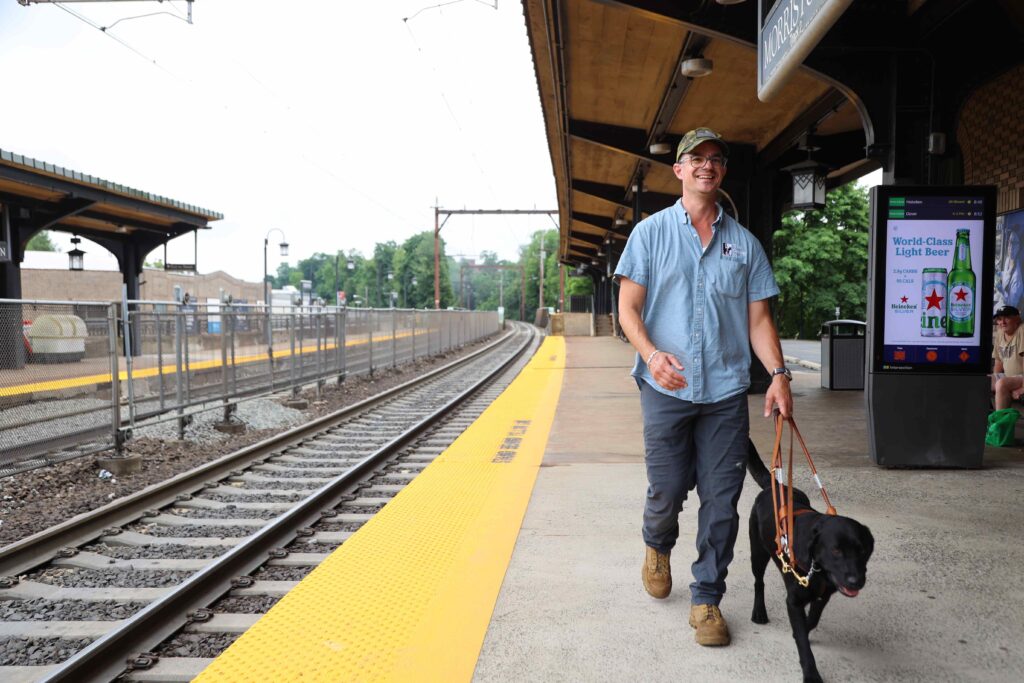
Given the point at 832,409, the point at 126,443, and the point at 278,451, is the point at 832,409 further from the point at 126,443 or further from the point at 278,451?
the point at 126,443

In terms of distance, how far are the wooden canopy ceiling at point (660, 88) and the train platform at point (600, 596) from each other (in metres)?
3.60

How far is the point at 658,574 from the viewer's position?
3.42 metres

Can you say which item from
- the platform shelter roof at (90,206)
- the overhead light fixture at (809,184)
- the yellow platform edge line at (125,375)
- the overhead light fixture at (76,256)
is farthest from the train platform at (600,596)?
the overhead light fixture at (76,256)

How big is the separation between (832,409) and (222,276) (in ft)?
213

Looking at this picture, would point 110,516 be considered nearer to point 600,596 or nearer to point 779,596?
point 600,596

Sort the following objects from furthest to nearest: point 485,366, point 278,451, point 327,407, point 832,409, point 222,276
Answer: point 222,276 < point 485,366 < point 327,407 < point 832,409 < point 278,451

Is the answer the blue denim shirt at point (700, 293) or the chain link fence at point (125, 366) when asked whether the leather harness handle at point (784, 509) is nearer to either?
the blue denim shirt at point (700, 293)

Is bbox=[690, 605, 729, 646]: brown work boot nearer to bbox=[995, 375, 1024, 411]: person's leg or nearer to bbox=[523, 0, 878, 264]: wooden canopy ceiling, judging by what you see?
bbox=[523, 0, 878, 264]: wooden canopy ceiling

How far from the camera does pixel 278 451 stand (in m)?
8.80

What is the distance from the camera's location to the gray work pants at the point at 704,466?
122 inches

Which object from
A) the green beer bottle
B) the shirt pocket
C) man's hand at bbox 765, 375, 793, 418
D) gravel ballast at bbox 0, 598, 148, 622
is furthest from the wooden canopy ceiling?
gravel ballast at bbox 0, 598, 148, 622

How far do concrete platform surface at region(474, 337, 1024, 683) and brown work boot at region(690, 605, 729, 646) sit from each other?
1.5 inches

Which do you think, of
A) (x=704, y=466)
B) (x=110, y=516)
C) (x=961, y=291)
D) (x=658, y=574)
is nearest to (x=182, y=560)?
(x=110, y=516)

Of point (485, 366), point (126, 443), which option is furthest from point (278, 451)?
point (485, 366)
